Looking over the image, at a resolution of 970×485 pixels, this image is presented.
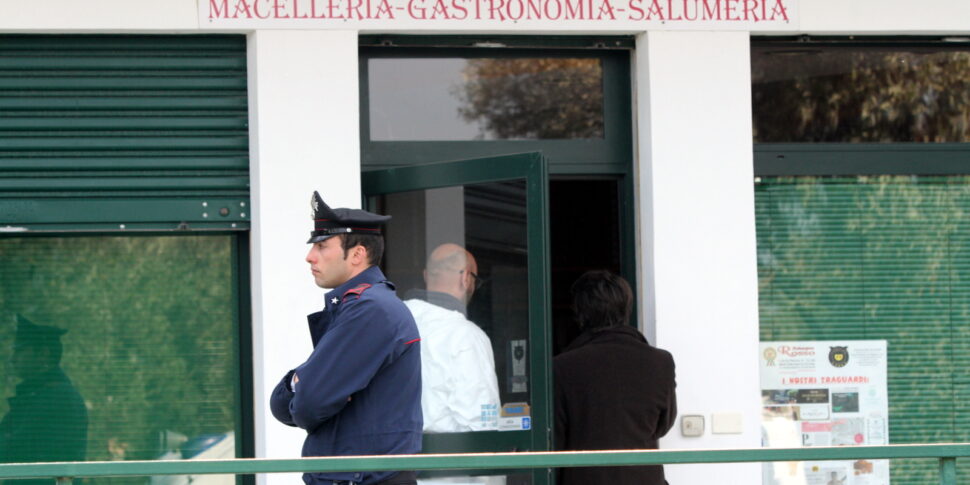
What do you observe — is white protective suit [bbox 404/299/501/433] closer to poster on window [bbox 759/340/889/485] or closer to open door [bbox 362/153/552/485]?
open door [bbox 362/153/552/485]

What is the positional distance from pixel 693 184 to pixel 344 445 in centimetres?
256

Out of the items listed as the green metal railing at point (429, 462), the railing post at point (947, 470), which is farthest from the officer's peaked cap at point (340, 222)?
the railing post at point (947, 470)

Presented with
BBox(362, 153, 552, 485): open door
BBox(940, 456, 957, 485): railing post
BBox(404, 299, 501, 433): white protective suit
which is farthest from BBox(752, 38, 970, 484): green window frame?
BBox(940, 456, 957, 485): railing post

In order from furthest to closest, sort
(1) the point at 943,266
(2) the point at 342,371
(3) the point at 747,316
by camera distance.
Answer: (1) the point at 943,266, (3) the point at 747,316, (2) the point at 342,371

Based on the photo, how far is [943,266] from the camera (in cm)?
641

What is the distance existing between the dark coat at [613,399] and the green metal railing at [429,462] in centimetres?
154

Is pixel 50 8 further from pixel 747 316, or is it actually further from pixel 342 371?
pixel 747 316

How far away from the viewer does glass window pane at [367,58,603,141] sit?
6.12m

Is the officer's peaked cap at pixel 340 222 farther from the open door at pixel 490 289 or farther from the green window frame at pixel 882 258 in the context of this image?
the green window frame at pixel 882 258

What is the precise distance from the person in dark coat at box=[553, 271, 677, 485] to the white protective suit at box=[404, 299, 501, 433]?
32 centimetres

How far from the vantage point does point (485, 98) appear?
6.20 m

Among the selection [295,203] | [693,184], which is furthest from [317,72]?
[693,184]

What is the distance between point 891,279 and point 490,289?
85.0 inches

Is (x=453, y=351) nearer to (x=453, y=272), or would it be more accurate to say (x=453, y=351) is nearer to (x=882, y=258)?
(x=453, y=272)
